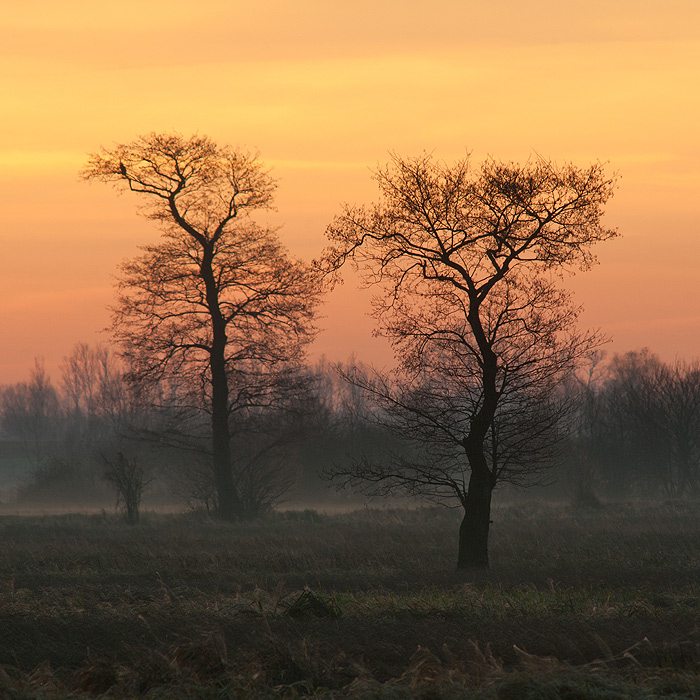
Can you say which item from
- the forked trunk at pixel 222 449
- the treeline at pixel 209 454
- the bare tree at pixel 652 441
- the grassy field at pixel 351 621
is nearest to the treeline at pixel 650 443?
the bare tree at pixel 652 441

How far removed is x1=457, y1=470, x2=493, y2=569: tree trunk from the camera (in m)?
16.8

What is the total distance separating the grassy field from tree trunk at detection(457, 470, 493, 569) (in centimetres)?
43

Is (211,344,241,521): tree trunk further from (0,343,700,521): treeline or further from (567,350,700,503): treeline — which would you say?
(567,350,700,503): treeline

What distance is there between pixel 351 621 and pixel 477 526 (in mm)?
7020

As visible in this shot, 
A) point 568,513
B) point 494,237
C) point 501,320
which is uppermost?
point 494,237

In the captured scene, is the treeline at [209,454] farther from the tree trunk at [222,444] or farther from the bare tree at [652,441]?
the bare tree at [652,441]

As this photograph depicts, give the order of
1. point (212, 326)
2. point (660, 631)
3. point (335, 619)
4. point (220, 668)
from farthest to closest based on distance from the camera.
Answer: point (212, 326) → point (335, 619) → point (660, 631) → point (220, 668)

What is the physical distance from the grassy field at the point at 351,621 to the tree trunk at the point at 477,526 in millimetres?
431

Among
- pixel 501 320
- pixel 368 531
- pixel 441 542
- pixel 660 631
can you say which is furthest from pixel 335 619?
pixel 368 531

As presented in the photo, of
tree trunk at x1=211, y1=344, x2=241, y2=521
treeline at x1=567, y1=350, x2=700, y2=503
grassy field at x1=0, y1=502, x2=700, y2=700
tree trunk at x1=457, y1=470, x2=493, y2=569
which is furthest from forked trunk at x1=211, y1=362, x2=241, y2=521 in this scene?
treeline at x1=567, y1=350, x2=700, y2=503

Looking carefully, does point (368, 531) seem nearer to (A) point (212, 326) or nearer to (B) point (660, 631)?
(A) point (212, 326)

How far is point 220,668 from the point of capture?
8125mm

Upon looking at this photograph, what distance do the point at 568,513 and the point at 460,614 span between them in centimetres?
2298

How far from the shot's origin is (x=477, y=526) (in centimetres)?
1684
